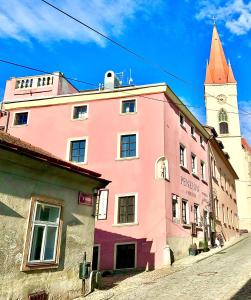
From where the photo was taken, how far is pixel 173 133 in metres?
23.2

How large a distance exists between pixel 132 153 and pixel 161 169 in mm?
2362

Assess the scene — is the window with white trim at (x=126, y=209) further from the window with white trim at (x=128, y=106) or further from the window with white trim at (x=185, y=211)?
the window with white trim at (x=128, y=106)

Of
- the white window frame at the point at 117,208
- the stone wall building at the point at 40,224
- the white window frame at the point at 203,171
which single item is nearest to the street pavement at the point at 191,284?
the stone wall building at the point at 40,224

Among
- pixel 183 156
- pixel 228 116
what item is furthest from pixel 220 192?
pixel 228 116

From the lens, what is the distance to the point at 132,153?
22219 millimetres

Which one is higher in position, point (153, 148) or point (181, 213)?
point (153, 148)

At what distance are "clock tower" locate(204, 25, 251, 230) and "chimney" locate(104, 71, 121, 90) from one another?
38624 millimetres

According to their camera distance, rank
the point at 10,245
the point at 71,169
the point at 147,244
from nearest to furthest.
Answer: the point at 10,245 < the point at 71,169 < the point at 147,244

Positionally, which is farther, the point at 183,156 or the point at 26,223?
the point at 183,156

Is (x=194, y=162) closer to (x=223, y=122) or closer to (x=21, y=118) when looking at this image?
(x=21, y=118)

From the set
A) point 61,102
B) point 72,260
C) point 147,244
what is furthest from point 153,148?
point 72,260

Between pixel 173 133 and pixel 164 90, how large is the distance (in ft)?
9.36

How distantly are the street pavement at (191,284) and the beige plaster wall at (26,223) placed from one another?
1.27m

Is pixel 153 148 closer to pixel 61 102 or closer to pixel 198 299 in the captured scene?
pixel 61 102
